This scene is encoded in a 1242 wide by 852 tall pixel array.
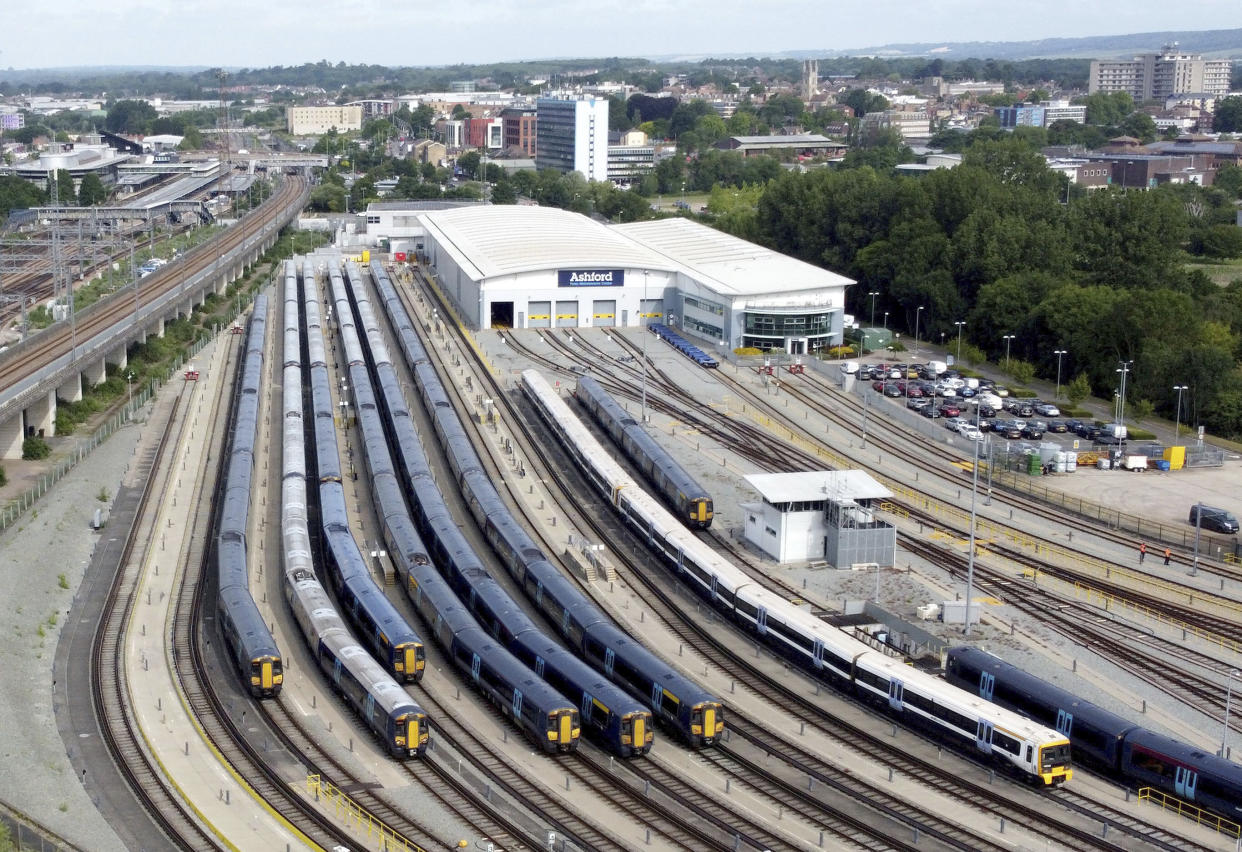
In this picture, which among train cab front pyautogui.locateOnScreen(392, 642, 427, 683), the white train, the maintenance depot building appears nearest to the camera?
the white train

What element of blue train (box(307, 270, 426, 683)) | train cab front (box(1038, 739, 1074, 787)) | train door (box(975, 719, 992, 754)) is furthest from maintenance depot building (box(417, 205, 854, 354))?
train cab front (box(1038, 739, 1074, 787))

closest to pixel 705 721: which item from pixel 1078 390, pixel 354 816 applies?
pixel 354 816

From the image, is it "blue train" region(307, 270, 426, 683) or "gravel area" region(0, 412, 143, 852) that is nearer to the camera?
"gravel area" region(0, 412, 143, 852)

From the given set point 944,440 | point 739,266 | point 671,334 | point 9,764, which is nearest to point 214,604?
point 9,764

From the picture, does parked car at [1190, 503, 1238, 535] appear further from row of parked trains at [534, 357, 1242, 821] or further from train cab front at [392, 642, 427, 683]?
train cab front at [392, 642, 427, 683]

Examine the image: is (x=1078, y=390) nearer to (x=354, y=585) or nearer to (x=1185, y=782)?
(x=1185, y=782)

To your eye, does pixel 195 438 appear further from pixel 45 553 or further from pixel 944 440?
pixel 944 440

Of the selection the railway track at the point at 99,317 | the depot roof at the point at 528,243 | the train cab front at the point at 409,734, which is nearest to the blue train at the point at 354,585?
the train cab front at the point at 409,734

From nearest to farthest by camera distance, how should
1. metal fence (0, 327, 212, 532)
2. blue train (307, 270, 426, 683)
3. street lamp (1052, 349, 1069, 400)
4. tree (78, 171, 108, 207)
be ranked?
blue train (307, 270, 426, 683) < metal fence (0, 327, 212, 532) < street lamp (1052, 349, 1069, 400) < tree (78, 171, 108, 207)
